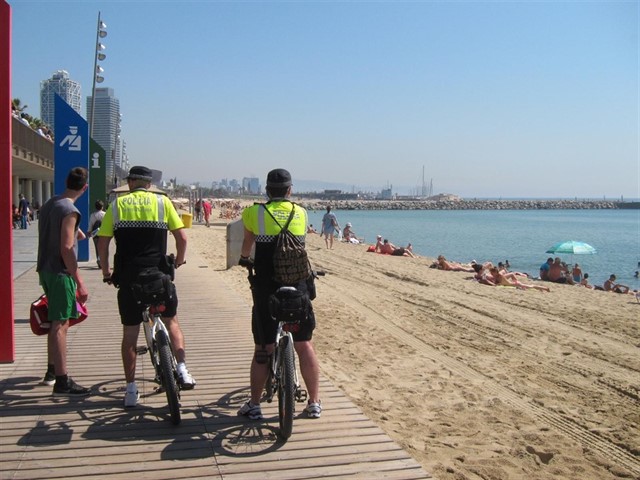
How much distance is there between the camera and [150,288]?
438 centimetres

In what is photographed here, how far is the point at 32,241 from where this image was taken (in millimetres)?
21359

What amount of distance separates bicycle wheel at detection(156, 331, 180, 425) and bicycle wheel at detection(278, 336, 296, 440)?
71 cm

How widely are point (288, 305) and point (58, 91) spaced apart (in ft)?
106

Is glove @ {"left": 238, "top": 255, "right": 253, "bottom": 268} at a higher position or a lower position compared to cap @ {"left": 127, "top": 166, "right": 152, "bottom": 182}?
lower

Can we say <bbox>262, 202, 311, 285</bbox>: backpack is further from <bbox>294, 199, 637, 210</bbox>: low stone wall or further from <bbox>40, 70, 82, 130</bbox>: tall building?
<bbox>294, 199, 637, 210</bbox>: low stone wall

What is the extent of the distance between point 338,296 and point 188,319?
14.9 ft

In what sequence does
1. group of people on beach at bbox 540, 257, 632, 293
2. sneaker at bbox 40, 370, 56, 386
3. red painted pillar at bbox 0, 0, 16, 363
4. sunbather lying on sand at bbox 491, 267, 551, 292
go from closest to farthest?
sneaker at bbox 40, 370, 56, 386 < red painted pillar at bbox 0, 0, 16, 363 < sunbather lying on sand at bbox 491, 267, 551, 292 < group of people on beach at bbox 540, 257, 632, 293

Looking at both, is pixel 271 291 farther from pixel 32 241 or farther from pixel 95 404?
pixel 32 241

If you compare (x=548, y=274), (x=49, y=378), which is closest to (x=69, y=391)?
(x=49, y=378)

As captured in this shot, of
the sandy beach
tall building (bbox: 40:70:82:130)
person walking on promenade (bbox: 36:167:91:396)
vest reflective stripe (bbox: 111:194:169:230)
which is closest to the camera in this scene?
vest reflective stripe (bbox: 111:194:169:230)

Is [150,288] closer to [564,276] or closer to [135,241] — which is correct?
[135,241]

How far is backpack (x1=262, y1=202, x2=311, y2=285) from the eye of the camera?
4.22 metres

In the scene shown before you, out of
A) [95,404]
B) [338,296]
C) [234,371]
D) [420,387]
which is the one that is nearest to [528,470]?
[420,387]

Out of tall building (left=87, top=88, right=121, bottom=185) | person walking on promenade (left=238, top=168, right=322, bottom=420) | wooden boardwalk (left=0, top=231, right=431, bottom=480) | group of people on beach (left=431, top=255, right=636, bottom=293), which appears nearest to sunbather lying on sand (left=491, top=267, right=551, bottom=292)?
group of people on beach (left=431, top=255, right=636, bottom=293)
